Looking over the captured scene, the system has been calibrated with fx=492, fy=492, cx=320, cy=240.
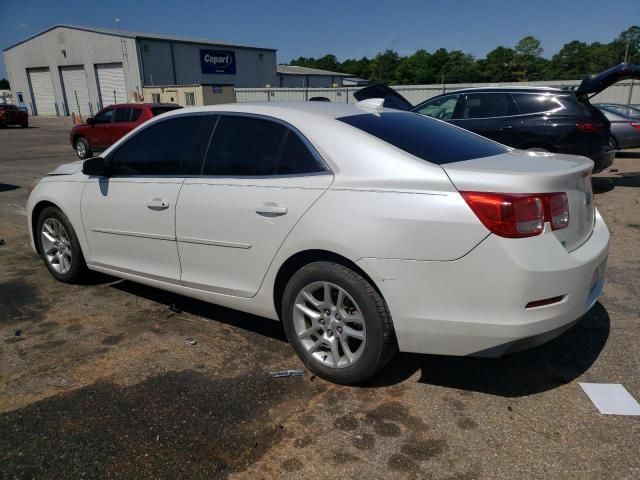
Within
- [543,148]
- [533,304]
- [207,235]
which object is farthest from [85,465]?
[543,148]

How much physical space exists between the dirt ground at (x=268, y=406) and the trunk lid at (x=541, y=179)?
92 centimetres

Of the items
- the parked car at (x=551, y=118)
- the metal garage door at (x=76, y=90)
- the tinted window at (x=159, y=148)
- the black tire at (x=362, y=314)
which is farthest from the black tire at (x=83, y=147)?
the metal garage door at (x=76, y=90)

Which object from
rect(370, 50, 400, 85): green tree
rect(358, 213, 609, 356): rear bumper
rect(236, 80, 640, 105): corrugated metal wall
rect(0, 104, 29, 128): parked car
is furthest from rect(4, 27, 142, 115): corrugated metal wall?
rect(370, 50, 400, 85): green tree

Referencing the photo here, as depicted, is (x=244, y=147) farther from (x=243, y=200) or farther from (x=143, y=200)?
(x=143, y=200)

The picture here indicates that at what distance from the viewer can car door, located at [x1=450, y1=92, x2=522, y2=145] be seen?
26.5 feet

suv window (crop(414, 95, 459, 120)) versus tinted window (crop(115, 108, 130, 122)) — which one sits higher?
suv window (crop(414, 95, 459, 120))

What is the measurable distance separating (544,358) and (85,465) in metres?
2.70

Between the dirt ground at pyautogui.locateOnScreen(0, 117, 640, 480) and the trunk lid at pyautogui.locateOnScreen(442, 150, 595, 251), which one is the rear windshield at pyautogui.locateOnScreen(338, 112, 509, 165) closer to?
the trunk lid at pyautogui.locateOnScreen(442, 150, 595, 251)

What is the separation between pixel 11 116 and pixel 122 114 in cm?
→ 1996

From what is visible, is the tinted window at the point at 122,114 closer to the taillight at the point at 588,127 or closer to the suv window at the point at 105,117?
the suv window at the point at 105,117

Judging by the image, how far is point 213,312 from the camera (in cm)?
399

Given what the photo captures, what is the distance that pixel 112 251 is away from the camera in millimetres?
3984

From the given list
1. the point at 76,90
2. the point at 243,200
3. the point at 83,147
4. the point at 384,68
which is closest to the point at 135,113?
the point at 83,147

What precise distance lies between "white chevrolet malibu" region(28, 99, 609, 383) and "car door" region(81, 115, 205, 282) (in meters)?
0.02
